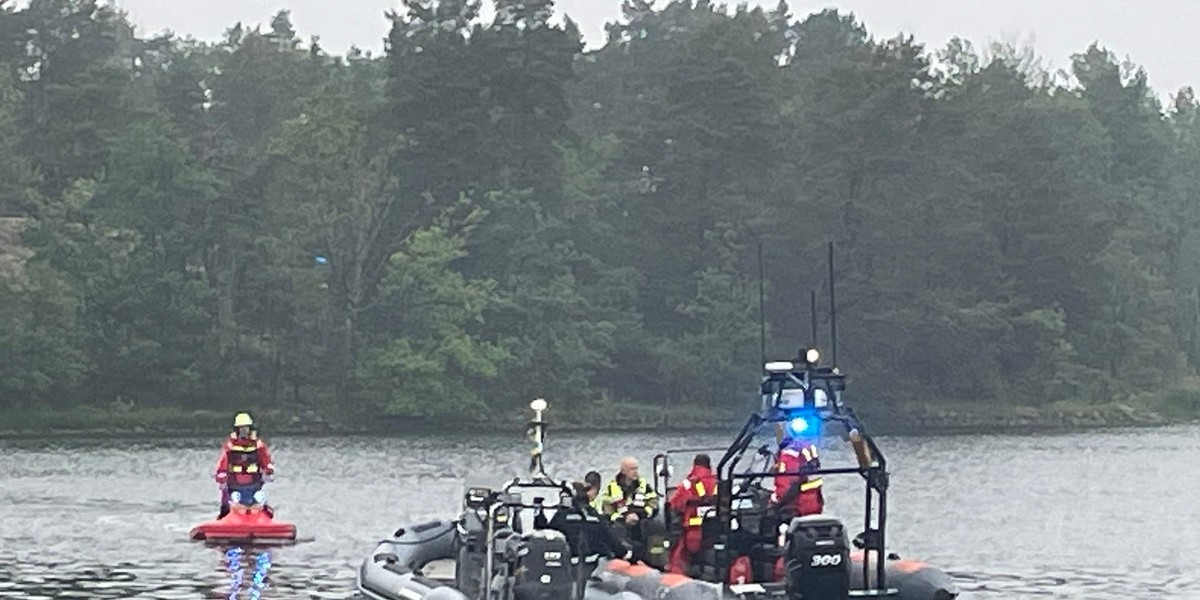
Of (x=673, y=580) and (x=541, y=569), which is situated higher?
(x=541, y=569)

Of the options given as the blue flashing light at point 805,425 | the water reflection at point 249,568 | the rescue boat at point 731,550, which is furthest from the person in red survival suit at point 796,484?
the water reflection at point 249,568

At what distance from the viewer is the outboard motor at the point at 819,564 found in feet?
78.5

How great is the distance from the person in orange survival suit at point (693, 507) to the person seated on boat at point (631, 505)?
3.14ft

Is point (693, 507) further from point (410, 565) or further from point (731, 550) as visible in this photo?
point (410, 565)

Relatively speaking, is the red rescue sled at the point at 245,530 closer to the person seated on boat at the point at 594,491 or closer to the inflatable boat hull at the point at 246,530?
the inflatable boat hull at the point at 246,530

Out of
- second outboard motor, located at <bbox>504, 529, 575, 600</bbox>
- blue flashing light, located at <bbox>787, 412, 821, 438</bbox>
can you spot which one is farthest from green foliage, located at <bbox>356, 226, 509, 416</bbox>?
second outboard motor, located at <bbox>504, 529, 575, 600</bbox>

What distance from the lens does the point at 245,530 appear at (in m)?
37.2

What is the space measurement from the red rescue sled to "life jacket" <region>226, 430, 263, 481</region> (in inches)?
21.9

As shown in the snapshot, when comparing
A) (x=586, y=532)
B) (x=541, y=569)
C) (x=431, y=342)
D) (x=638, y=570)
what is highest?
(x=431, y=342)

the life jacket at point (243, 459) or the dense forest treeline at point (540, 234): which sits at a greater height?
the dense forest treeline at point (540, 234)

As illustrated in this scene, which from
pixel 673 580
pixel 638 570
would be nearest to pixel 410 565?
pixel 638 570

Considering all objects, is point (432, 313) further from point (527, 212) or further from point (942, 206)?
point (942, 206)

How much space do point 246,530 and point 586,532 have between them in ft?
40.4

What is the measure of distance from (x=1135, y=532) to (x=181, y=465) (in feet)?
90.0
